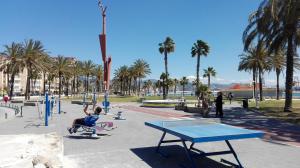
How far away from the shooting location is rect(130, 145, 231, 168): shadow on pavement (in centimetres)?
802

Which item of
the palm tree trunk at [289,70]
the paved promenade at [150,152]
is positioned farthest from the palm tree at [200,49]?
the paved promenade at [150,152]

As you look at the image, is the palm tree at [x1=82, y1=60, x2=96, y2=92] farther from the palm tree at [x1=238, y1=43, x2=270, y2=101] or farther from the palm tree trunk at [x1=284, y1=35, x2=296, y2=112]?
the palm tree trunk at [x1=284, y1=35, x2=296, y2=112]

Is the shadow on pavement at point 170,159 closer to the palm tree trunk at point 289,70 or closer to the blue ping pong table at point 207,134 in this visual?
the blue ping pong table at point 207,134

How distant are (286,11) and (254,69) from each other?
3739 centimetres

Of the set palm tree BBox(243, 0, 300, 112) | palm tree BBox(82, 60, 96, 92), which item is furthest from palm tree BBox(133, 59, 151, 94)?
palm tree BBox(243, 0, 300, 112)

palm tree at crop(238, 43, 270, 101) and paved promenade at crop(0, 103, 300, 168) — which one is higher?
palm tree at crop(238, 43, 270, 101)

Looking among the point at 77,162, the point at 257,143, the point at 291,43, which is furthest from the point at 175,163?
the point at 291,43

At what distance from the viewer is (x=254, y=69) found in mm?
60062

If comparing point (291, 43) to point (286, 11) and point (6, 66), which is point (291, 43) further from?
point (6, 66)

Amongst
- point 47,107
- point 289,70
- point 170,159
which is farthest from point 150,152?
point 289,70

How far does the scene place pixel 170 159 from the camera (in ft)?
28.5

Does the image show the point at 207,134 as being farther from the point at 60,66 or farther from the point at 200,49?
the point at 60,66

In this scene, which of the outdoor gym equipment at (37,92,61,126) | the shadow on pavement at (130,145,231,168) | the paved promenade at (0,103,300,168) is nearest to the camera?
the shadow on pavement at (130,145,231,168)

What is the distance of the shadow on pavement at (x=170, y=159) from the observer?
8.02 m
